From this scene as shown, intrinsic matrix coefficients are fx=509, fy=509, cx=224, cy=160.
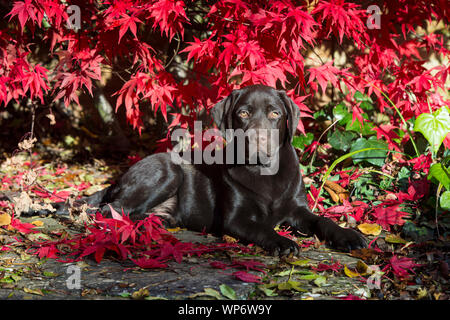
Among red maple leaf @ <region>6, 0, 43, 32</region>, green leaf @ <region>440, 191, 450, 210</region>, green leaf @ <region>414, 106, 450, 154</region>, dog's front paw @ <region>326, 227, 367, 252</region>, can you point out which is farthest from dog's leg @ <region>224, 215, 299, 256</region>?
red maple leaf @ <region>6, 0, 43, 32</region>

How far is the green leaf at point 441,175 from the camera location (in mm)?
3314

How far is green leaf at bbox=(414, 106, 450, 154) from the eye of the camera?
3.50 m

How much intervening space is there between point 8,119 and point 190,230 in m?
4.92

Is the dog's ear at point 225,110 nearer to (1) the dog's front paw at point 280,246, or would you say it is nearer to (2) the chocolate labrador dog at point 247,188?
(2) the chocolate labrador dog at point 247,188

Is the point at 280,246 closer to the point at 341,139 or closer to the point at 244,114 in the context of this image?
the point at 244,114

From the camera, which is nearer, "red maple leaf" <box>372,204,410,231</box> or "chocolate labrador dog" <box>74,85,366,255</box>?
"chocolate labrador dog" <box>74,85,366,255</box>

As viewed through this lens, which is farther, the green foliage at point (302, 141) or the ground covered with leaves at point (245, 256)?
the green foliage at point (302, 141)

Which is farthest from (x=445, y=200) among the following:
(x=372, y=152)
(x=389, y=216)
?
(x=372, y=152)

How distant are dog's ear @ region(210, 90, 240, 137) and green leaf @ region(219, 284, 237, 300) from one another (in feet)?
4.95

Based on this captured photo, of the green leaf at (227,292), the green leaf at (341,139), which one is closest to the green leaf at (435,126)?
the green leaf at (341,139)

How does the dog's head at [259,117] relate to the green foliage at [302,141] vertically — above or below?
above

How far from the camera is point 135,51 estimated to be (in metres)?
4.30

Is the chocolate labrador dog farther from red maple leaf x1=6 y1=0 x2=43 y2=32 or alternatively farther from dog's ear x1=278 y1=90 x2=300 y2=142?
red maple leaf x1=6 y1=0 x2=43 y2=32
